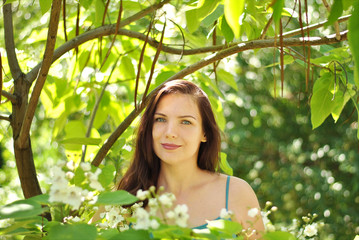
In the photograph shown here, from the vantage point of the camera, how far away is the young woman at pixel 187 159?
1.39m

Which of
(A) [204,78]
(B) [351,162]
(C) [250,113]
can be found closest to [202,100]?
(A) [204,78]

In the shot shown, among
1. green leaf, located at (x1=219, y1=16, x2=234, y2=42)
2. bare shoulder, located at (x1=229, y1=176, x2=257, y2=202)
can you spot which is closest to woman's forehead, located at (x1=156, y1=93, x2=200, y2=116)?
bare shoulder, located at (x1=229, y1=176, x2=257, y2=202)

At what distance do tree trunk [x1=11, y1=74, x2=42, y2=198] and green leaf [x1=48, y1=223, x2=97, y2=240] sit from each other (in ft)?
2.02

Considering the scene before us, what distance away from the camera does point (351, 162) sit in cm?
380

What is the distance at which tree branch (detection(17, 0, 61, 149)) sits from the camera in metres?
1.04

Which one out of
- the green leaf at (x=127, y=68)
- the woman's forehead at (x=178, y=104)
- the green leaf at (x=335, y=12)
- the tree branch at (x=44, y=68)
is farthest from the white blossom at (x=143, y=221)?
the green leaf at (x=127, y=68)

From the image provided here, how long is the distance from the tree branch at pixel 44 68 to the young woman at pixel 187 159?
0.37 m

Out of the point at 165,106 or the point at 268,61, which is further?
the point at 268,61

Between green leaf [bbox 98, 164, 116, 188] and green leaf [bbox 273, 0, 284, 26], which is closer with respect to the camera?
green leaf [bbox 273, 0, 284, 26]

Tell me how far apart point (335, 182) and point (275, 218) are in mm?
642

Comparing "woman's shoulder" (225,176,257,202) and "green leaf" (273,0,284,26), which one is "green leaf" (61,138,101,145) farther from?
"green leaf" (273,0,284,26)

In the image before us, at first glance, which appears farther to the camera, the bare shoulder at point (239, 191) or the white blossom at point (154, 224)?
the bare shoulder at point (239, 191)

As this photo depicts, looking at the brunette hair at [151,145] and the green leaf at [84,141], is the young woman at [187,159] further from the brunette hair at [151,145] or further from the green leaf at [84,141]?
the green leaf at [84,141]

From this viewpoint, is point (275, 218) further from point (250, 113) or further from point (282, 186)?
point (250, 113)
